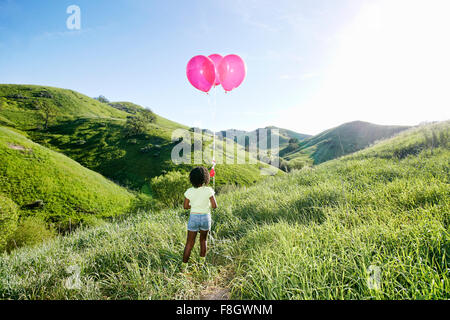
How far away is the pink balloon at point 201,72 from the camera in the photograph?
17.6 feet

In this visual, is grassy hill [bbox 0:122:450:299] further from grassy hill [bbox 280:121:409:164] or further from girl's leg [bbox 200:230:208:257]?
grassy hill [bbox 280:121:409:164]

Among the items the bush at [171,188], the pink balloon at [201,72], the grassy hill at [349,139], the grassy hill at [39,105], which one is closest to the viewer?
the pink balloon at [201,72]

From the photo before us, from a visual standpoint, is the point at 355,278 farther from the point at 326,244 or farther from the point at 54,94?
the point at 54,94

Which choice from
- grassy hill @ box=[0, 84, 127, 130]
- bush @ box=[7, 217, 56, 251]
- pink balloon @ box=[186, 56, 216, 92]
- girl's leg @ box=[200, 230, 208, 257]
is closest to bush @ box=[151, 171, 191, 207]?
bush @ box=[7, 217, 56, 251]

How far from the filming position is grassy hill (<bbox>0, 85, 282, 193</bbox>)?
160 ft

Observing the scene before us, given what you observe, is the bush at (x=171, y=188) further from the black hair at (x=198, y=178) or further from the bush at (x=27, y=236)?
the black hair at (x=198, y=178)

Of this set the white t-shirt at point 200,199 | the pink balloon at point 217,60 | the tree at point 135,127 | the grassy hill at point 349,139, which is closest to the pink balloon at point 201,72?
the pink balloon at point 217,60

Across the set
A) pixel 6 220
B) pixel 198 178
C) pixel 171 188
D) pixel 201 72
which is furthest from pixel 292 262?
pixel 6 220

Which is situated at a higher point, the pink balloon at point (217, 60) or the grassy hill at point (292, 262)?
the pink balloon at point (217, 60)

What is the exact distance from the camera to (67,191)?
106ft

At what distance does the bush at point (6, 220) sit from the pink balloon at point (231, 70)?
2377 centimetres

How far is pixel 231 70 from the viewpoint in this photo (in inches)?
232

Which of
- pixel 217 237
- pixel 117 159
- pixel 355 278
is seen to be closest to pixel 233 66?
pixel 217 237

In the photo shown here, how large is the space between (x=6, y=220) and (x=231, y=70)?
24.4m
